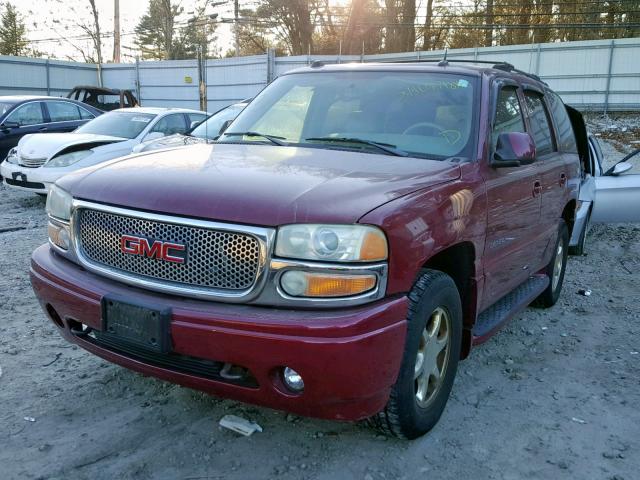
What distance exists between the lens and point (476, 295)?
328 cm

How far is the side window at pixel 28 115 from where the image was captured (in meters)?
11.4

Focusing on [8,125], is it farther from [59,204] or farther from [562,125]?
[562,125]

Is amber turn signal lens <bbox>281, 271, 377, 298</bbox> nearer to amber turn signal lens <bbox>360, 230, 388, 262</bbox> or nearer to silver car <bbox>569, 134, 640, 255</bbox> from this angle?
amber turn signal lens <bbox>360, 230, 388, 262</bbox>

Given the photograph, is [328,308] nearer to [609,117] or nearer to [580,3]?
[609,117]

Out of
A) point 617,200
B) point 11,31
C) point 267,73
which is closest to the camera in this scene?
point 617,200

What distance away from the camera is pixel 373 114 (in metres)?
3.66

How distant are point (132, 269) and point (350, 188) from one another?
1014 mm

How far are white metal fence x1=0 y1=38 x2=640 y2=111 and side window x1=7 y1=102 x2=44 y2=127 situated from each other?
9868 millimetres

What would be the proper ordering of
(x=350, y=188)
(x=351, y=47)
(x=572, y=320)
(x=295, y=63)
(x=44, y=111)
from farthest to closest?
(x=351, y=47) < (x=295, y=63) < (x=44, y=111) < (x=572, y=320) < (x=350, y=188)

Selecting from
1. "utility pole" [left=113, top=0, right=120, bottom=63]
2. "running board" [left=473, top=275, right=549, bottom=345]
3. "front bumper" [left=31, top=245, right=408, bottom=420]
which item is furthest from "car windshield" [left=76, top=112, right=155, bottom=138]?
"utility pole" [left=113, top=0, right=120, bottom=63]

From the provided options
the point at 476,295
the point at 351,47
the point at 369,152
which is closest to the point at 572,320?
the point at 476,295

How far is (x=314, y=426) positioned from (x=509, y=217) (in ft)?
5.39

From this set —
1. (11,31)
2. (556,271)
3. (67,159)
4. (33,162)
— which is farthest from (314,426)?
(11,31)

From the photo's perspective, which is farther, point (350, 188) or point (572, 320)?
point (572, 320)
